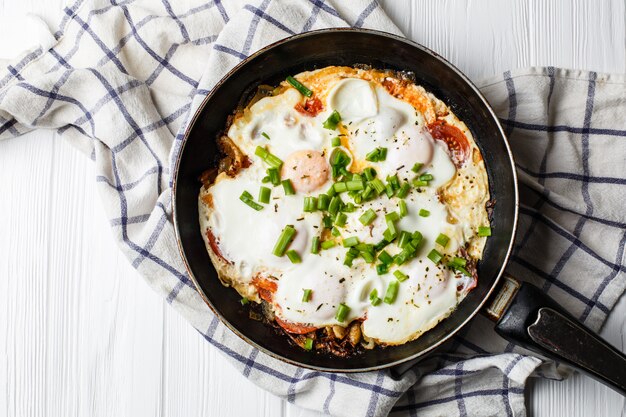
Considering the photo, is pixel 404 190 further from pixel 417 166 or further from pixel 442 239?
pixel 442 239

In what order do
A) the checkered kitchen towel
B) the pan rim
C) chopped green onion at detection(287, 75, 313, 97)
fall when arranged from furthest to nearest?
the checkered kitchen towel, chopped green onion at detection(287, 75, 313, 97), the pan rim

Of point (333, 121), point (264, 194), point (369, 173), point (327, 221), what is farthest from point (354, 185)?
point (264, 194)

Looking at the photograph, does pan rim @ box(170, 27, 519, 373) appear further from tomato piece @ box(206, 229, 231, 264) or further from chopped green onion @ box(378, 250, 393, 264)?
chopped green onion @ box(378, 250, 393, 264)

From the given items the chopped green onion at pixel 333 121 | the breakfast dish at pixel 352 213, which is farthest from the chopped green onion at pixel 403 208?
the chopped green onion at pixel 333 121

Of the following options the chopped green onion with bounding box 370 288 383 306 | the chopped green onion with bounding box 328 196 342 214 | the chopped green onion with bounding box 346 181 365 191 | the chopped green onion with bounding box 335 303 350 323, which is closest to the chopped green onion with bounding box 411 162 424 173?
the chopped green onion with bounding box 346 181 365 191

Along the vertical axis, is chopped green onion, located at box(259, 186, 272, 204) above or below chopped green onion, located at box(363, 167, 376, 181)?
below

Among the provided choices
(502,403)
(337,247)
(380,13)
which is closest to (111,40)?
(380,13)
